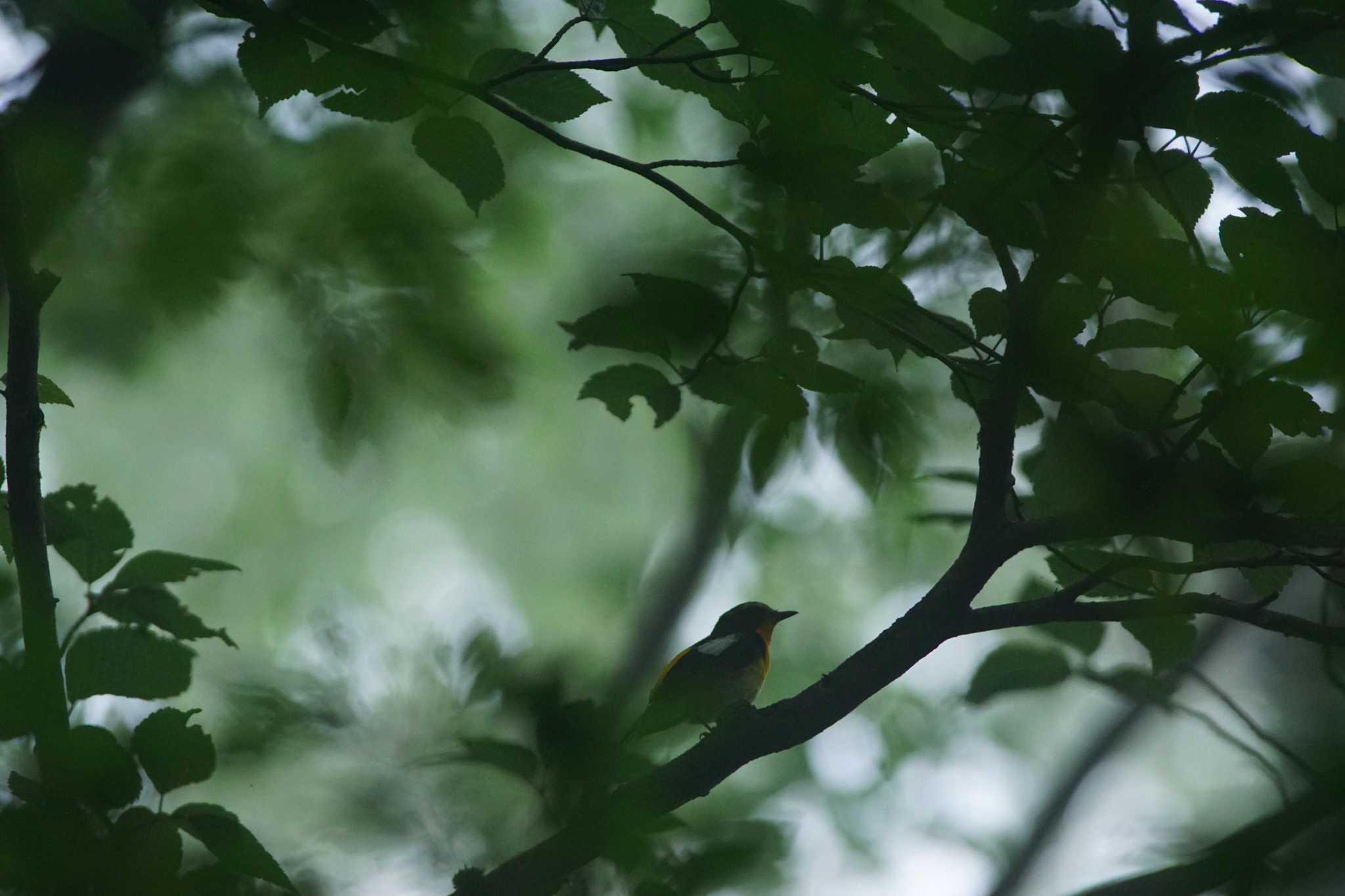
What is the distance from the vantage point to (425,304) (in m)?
2.19

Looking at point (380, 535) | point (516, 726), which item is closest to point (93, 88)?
point (516, 726)

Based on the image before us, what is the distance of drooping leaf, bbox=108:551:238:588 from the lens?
6.23 ft

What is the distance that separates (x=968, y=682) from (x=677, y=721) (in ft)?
3.08

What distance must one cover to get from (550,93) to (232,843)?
1.12 metres

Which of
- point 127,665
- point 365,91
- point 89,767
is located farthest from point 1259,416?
point 127,665

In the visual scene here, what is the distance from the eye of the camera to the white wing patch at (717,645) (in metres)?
5.19

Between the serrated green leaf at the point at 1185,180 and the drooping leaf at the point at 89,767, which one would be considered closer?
the drooping leaf at the point at 89,767

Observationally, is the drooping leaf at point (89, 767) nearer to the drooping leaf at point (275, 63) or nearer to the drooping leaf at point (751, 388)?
the drooping leaf at point (275, 63)

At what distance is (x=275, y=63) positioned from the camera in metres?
1.49

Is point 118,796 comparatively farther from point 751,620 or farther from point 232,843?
point 751,620

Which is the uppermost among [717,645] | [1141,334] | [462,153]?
[717,645]

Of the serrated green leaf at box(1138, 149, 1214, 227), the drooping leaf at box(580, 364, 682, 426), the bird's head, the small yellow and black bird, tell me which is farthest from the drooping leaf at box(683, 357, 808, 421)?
the bird's head

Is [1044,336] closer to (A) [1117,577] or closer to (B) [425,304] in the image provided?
(A) [1117,577]

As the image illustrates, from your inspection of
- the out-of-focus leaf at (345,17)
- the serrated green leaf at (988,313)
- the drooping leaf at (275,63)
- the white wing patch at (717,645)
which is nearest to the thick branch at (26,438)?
the drooping leaf at (275,63)
